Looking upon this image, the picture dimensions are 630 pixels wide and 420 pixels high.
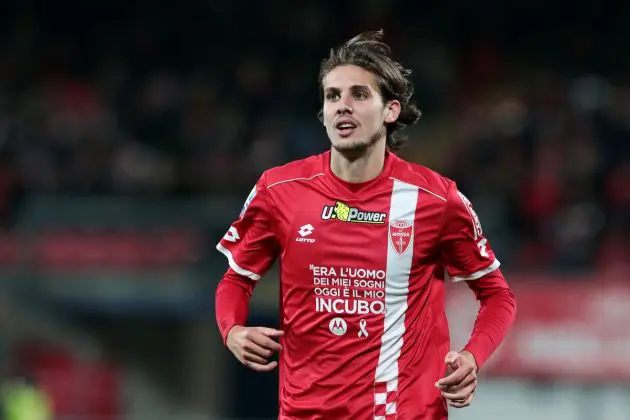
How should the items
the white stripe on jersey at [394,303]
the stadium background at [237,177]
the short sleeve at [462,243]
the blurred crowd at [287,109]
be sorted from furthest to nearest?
the blurred crowd at [287,109] → the stadium background at [237,177] → the short sleeve at [462,243] → the white stripe on jersey at [394,303]

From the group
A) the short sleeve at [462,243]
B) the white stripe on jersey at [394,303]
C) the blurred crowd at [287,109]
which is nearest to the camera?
the white stripe on jersey at [394,303]

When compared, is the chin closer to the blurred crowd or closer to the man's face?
the man's face

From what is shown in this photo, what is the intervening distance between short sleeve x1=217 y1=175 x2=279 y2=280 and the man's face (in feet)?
1.09

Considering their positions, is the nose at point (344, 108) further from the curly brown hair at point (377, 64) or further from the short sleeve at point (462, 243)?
the short sleeve at point (462, 243)

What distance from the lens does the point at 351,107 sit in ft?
13.6

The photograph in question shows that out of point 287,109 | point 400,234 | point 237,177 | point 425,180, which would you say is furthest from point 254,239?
point 287,109

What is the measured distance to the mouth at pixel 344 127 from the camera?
4.16 meters

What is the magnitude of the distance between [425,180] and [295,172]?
1.51ft

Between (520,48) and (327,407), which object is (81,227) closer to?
(520,48)

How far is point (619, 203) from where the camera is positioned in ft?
37.9

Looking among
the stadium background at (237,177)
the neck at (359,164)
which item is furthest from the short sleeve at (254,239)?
the stadium background at (237,177)

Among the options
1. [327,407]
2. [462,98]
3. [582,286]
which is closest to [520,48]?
[462,98]

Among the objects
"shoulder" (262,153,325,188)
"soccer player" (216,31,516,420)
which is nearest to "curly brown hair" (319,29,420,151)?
"soccer player" (216,31,516,420)

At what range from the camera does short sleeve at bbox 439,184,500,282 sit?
4230 millimetres
